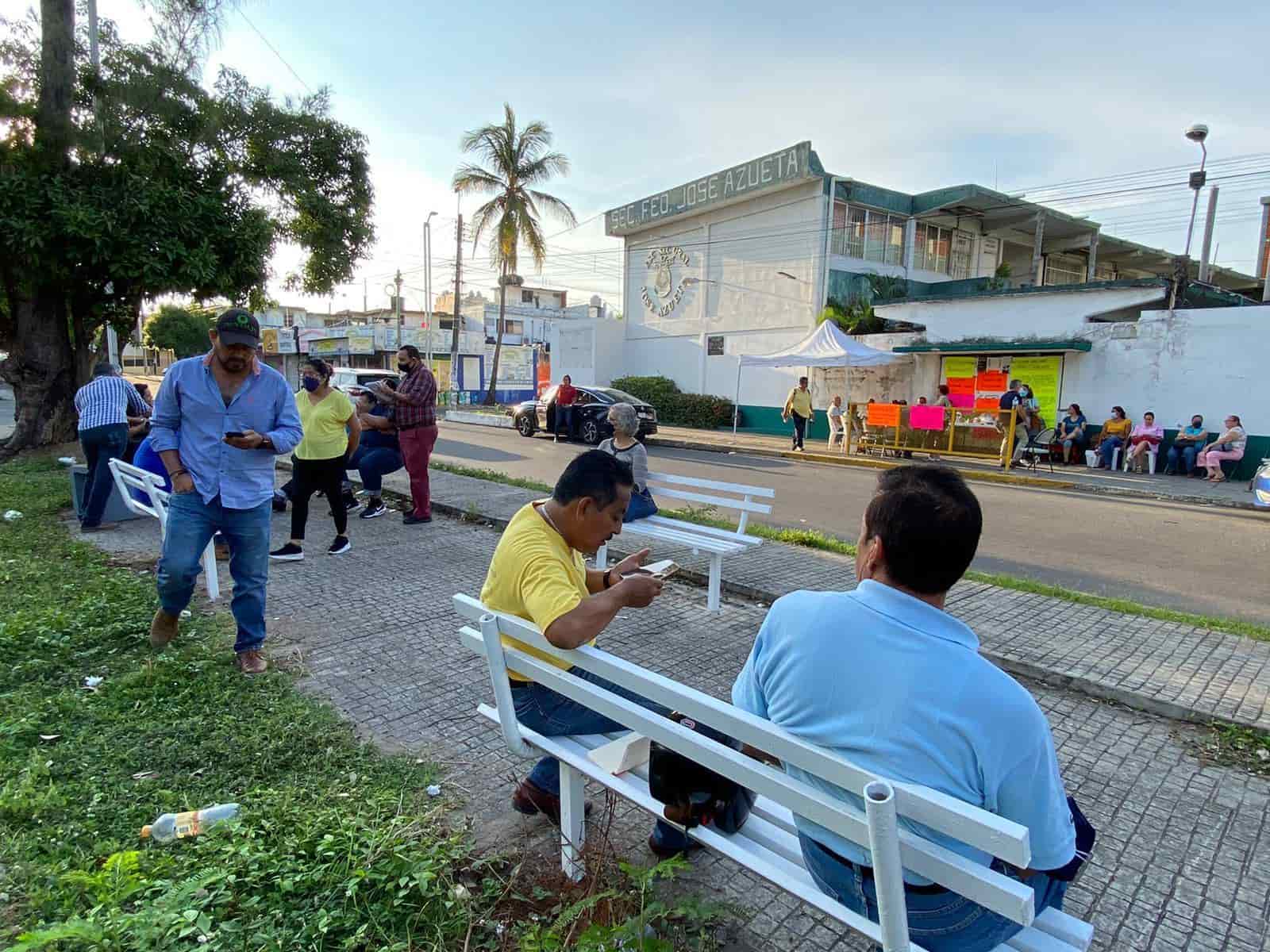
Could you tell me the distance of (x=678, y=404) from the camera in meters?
25.6

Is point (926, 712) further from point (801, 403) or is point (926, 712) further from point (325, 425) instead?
point (801, 403)

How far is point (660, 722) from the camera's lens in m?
1.90

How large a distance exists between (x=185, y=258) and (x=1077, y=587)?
10.8m

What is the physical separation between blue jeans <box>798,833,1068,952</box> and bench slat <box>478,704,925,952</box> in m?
0.04

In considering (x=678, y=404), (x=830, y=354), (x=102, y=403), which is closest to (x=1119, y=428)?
(x=830, y=354)

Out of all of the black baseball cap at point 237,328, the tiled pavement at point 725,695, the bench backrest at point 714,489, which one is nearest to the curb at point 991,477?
the bench backrest at point 714,489

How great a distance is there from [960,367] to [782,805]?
61.6 ft

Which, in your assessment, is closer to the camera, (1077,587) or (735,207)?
(1077,587)

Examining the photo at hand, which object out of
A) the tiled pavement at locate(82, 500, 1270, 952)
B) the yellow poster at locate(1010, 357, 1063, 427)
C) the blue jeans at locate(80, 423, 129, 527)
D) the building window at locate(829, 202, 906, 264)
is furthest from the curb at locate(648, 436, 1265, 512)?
the building window at locate(829, 202, 906, 264)

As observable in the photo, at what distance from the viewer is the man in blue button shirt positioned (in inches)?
148

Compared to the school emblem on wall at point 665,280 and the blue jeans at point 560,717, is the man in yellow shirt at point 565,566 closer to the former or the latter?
the blue jeans at point 560,717

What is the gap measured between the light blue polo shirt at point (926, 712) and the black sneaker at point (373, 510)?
280 inches

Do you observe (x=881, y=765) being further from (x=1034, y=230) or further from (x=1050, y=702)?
(x=1034, y=230)

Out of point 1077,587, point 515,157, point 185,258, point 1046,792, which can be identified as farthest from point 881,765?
point 515,157
